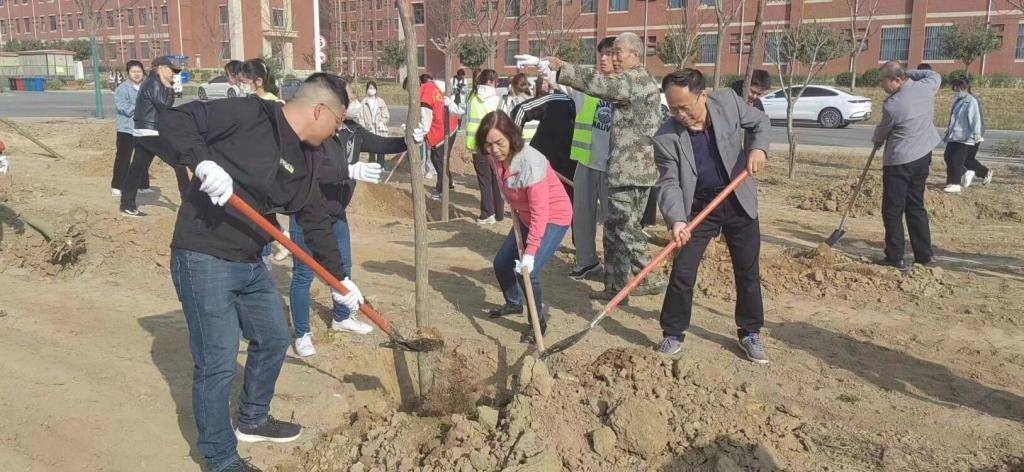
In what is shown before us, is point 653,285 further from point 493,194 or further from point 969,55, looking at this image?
point 969,55

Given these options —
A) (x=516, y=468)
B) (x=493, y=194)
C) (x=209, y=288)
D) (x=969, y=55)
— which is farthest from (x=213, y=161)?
(x=969, y=55)

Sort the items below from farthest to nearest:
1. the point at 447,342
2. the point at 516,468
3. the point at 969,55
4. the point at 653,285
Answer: the point at 969,55 → the point at 653,285 → the point at 447,342 → the point at 516,468

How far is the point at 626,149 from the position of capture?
16.7 ft

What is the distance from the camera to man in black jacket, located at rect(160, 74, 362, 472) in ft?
8.82

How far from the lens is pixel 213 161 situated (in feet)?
8.77

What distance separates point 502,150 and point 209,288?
1.80 metres

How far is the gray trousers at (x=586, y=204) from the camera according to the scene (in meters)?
5.71

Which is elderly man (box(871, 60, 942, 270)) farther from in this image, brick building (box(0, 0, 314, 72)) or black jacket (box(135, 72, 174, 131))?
brick building (box(0, 0, 314, 72))

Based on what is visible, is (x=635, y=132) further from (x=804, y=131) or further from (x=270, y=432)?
(x=804, y=131)

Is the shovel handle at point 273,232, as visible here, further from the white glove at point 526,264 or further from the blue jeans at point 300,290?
the white glove at point 526,264

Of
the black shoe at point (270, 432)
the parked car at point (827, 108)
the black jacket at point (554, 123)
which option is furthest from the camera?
the parked car at point (827, 108)

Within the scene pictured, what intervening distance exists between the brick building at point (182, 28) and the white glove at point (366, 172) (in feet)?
148

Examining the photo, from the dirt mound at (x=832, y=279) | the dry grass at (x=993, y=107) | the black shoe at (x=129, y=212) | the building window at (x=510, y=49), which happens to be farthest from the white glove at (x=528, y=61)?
the building window at (x=510, y=49)

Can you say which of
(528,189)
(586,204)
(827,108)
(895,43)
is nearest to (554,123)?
(586,204)
